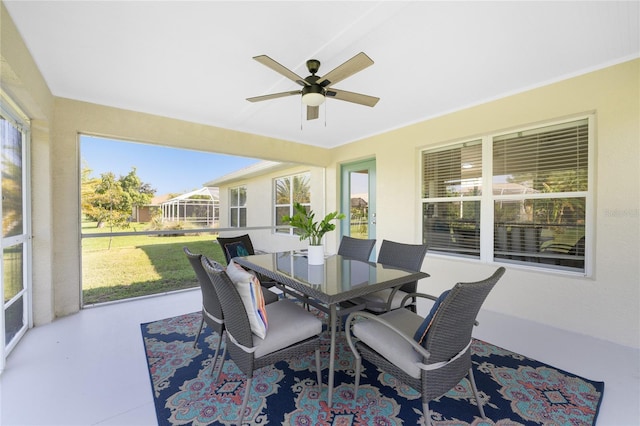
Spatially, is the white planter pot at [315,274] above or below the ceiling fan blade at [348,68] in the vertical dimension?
below

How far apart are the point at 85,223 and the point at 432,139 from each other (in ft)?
16.1

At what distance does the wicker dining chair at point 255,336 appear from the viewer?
64.4 inches

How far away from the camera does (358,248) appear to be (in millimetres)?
3270

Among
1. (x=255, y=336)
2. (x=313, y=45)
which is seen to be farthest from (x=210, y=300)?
(x=313, y=45)

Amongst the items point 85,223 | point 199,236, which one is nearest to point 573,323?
point 199,236

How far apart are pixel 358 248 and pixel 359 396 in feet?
5.37

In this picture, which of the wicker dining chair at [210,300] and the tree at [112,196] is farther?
the tree at [112,196]

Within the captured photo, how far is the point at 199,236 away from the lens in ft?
15.3

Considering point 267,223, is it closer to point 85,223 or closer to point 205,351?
point 85,223

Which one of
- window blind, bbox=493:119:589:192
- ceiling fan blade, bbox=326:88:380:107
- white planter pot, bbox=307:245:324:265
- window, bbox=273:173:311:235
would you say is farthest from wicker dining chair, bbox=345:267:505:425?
window, bbox=273:173:311:235

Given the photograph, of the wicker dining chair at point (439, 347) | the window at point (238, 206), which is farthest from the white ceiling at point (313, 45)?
the window at point (238, 206)

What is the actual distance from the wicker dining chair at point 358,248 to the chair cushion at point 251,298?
5.23 feet

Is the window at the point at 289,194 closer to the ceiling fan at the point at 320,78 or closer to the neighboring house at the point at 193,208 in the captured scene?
the neighboring house at the point at 193,208

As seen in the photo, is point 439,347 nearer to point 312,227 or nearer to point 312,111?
point 312,227
